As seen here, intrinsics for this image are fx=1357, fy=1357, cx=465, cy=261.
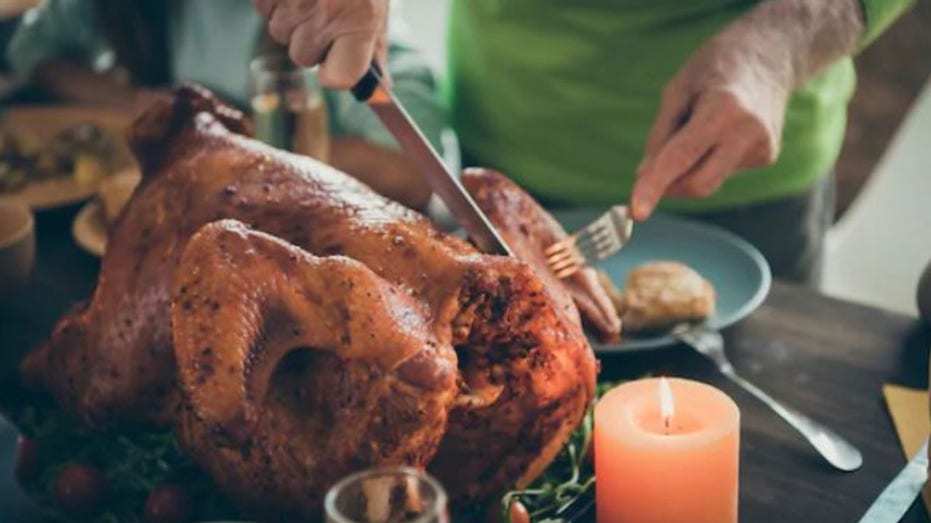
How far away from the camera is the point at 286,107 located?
6.04 ft

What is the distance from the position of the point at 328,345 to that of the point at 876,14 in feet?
3.17

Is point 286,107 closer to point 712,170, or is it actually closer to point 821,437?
point 712,170

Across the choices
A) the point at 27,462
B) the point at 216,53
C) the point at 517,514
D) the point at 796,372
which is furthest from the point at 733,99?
the point at 216,53

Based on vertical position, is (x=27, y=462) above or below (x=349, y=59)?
below

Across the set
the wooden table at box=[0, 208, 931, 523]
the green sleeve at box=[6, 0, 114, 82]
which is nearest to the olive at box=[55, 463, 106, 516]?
the wooden table at box=[0, 208, 931, 523]

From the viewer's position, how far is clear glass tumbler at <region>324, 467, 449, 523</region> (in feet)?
2.99

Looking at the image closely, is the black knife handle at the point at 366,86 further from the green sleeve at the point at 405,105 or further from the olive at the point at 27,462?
the green sleeve at the point at 405,105

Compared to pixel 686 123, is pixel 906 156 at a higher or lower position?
lower

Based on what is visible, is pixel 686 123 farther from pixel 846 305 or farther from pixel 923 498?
pixel 923 498

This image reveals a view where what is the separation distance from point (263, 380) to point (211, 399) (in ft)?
0.15

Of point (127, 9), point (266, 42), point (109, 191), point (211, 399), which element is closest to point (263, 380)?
point (211, 399)

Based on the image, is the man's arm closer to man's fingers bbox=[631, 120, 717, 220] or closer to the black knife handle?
man's fingers bbox=[631, 120, 717, 220]

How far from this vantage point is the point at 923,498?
4.04 ft

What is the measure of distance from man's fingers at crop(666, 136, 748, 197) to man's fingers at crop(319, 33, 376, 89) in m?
0.36
